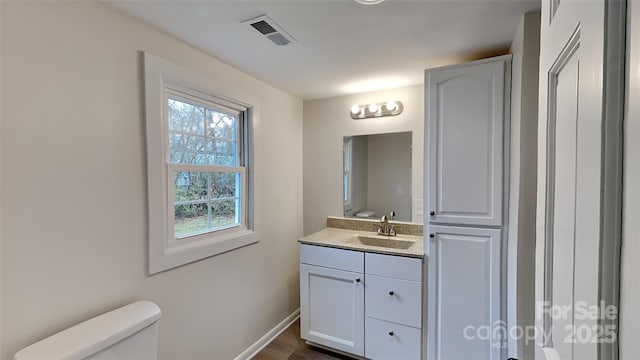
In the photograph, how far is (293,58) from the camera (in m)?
1.85

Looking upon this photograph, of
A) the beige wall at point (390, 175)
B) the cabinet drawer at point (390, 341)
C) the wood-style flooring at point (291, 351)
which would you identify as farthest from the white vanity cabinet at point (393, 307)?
the beige wall at point (390, 175)

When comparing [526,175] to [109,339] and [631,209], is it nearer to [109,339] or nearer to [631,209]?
[631,209]

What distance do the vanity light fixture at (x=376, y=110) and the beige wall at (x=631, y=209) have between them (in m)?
2.16

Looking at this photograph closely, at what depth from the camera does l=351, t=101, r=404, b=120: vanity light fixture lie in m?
2.46

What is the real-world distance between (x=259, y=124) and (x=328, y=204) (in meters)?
1.05

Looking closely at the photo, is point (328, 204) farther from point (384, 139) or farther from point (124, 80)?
point (124, 80)

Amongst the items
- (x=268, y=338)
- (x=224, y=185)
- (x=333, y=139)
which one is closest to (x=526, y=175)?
(x=333, y=139)

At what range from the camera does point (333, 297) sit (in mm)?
2186

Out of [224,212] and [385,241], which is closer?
[224,212]

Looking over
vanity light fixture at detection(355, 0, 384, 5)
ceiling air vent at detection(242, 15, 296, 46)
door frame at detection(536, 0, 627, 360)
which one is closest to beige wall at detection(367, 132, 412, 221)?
ceiling air vent at detection(242, 15, 296, 46)

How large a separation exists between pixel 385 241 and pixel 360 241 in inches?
8.4

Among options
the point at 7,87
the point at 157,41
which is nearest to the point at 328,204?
the point at 157,41

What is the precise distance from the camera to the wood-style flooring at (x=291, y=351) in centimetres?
219

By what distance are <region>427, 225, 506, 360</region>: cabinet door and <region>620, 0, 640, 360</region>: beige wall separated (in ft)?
4.98
